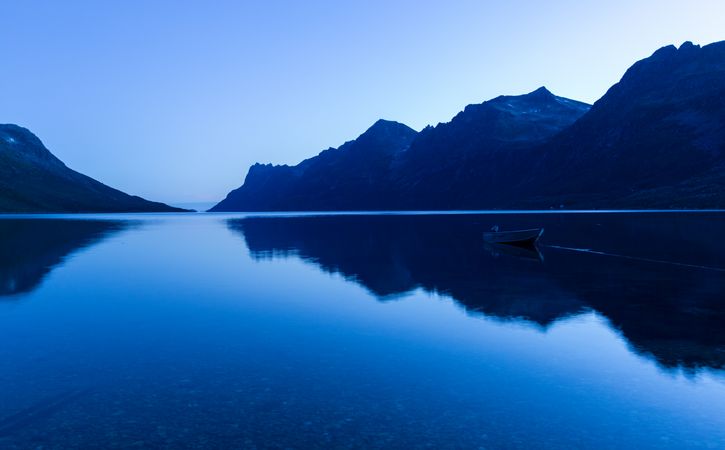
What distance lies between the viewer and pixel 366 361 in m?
19.0

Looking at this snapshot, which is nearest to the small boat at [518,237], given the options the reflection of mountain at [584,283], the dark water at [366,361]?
the reflection of mountain at [584,283]

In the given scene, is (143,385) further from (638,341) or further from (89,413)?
(638,341)

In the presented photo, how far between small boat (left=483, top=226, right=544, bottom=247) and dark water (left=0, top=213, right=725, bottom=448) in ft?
89.6

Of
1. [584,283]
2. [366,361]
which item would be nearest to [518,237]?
[584,283]

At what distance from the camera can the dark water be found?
42.5 feet

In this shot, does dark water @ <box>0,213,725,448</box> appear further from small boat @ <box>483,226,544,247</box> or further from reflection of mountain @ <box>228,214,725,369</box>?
small boat @ <box>483,226,544,247</box>

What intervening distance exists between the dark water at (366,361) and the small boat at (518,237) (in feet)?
89.6

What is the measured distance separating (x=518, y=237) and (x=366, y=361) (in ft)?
181

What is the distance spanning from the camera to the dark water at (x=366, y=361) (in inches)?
510

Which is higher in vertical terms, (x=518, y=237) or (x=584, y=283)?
(x=518, y=237)

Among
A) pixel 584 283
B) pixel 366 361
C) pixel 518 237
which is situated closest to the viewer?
pixel 366 361

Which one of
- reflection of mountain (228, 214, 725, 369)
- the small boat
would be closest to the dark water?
reflection of mountain (228, 214, 725, 369)

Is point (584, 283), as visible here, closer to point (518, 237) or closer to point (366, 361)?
point (366, 361)

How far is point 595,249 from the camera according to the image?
62.7 metres
